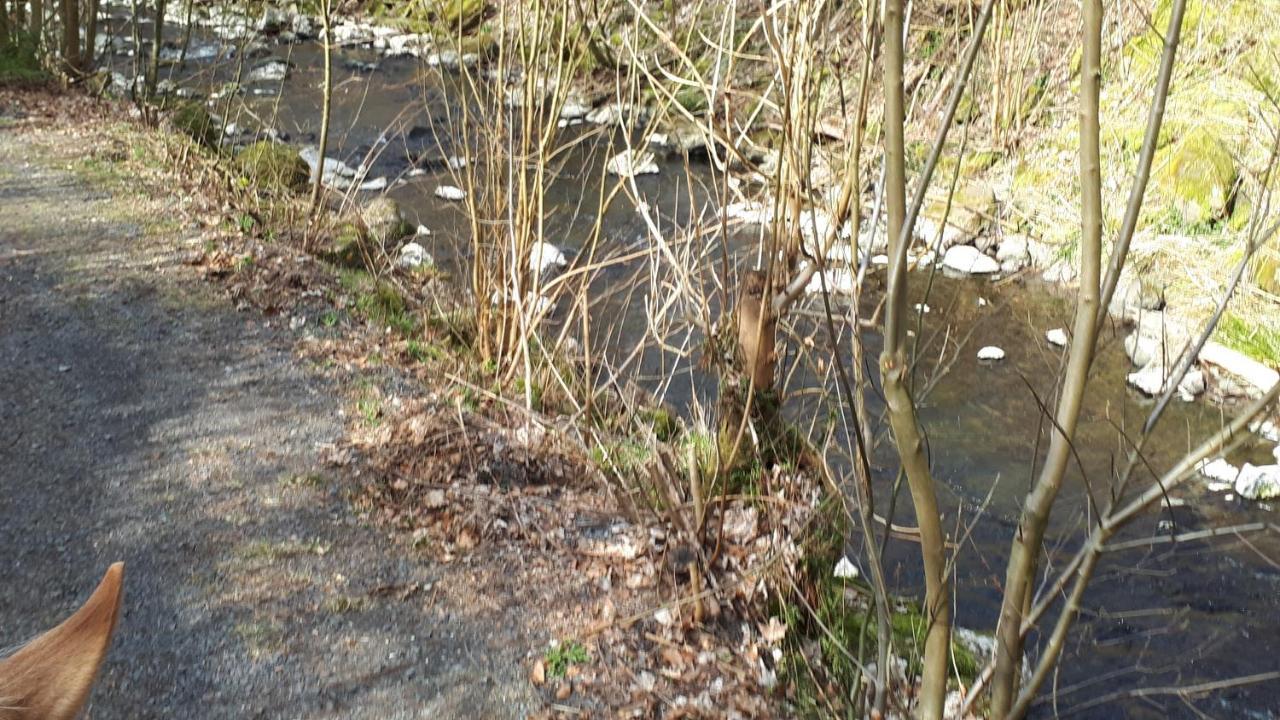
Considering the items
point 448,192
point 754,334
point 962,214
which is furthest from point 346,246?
point 962,214

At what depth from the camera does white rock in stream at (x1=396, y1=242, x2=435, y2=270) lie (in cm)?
863

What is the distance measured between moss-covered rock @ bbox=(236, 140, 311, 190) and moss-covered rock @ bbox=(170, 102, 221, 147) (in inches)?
18.9

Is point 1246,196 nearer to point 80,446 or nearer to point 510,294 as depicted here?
point 510,294

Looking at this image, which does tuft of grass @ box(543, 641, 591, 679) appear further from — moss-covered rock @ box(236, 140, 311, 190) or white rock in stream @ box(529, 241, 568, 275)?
moss-covered rock @ box(236, 140, 311, 190)

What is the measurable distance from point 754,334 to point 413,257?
489 centimetres

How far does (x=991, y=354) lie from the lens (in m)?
8.33

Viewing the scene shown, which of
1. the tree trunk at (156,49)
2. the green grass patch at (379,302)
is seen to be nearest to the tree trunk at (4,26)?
the tree trunk at (156,49)

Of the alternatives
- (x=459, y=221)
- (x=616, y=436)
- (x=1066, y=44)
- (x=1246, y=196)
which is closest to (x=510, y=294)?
(x=616, y=436)

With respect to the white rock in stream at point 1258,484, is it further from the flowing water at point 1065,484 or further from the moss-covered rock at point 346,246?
the moss-covered rock at point 346,246

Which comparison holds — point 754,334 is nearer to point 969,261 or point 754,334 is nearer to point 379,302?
point 379,302

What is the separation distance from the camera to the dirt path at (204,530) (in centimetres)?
380

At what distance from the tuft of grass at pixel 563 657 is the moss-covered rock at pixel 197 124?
24.9ft

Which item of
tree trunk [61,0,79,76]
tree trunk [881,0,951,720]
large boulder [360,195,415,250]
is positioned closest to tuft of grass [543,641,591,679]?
tree trunk [881,0,951,720]

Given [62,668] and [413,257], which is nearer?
[62,668]
